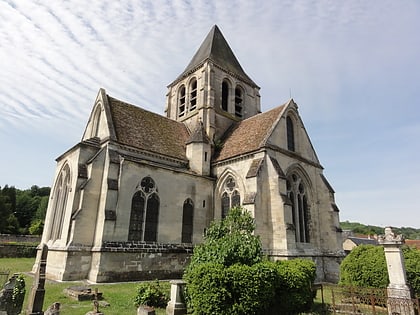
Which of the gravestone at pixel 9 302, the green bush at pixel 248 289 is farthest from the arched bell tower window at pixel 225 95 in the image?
the gravestone at pixel 9 302

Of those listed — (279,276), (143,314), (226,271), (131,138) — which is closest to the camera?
(143,314)

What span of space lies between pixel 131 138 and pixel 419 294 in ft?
52.8

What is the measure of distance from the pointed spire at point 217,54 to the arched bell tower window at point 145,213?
1454 cm

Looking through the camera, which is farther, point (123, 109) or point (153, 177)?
point (123, 109)

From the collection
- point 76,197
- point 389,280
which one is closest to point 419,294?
point 389,280

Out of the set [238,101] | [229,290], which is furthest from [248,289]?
[238,101]

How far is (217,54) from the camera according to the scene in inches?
1091

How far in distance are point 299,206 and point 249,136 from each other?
19.6ft

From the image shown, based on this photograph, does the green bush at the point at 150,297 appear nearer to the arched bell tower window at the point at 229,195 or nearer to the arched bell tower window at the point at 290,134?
the arched bell tower window at the point at 229,195

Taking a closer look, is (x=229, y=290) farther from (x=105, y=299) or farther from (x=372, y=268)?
(x=372, y=268)

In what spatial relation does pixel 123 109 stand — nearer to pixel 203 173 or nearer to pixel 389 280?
pixel 203 173

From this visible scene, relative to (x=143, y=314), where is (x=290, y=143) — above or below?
above

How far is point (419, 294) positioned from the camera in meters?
10.0

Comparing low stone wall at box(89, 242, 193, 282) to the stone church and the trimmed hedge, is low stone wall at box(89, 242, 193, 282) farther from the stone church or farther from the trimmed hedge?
the trimmed hedge
